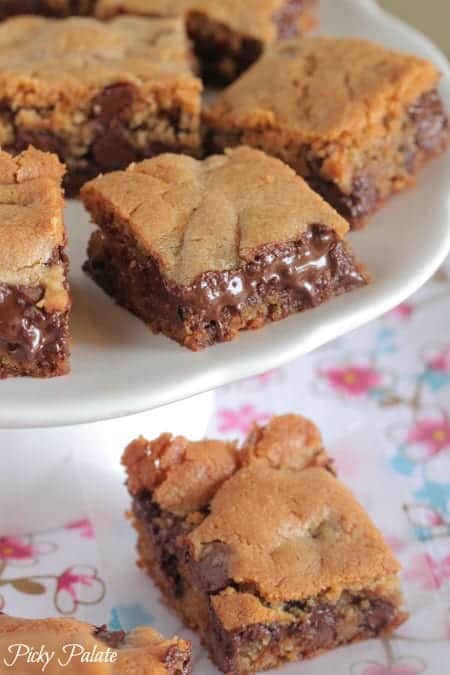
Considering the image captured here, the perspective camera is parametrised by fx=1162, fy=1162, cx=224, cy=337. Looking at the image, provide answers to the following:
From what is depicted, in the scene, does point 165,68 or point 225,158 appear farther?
point 165,68

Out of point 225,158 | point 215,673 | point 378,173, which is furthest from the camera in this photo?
point 378,173

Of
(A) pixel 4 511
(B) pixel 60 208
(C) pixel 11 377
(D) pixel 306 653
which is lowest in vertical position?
(A) pixel 4 511

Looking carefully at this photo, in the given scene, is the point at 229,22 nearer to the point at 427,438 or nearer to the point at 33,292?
the point at 427,438

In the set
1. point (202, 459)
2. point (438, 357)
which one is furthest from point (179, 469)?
point (438, 357)

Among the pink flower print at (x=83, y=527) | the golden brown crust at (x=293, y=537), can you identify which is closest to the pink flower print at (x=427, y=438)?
the golden brown crust at (x=293, y=537)

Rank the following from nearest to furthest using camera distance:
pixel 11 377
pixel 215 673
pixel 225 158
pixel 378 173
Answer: pixel 11 377
pixel 215 673
pixel 225 158
pixel 378 173

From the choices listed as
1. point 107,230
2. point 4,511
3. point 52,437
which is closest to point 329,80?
point 107,230

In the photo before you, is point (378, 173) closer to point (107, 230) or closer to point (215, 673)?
point (107, 230)
